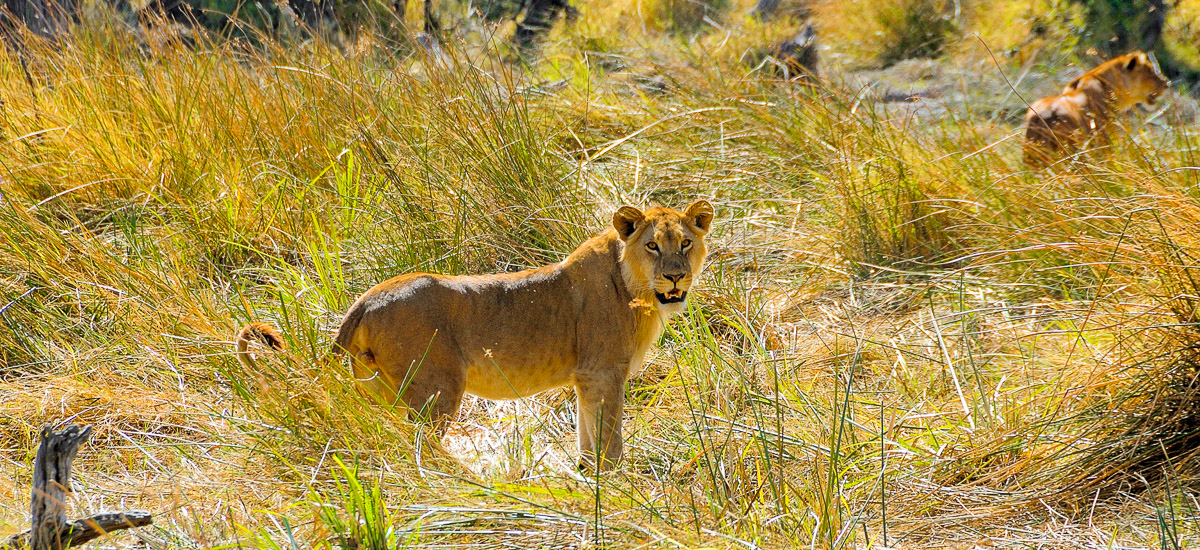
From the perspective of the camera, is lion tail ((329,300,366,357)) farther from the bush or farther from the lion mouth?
the bush

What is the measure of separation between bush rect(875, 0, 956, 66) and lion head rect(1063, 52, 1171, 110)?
5.18 m

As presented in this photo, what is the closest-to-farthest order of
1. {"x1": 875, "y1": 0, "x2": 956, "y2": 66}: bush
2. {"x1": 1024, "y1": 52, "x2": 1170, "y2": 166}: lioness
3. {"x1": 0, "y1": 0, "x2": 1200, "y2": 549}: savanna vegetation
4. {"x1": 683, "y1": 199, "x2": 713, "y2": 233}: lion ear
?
{"x1": 0, "y1": 0, "x2": 1200, "y2": 549}: savanna vegetation < {"x1": 683, "y1": 199, "x2": 713, "y2": 233}: lion ear < {"x1": 1024, "y1": 52, "x2": 1170, "y2": 166}: lioness < {"x1": 875, "y1": 0, "x2": 956, "y2": 66}: bush

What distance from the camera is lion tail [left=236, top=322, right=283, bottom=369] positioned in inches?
130

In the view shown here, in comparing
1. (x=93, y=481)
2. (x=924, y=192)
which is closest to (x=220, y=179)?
(x=93, y=481)

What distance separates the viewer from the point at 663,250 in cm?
367

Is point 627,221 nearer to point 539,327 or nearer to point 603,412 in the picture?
point 539,327

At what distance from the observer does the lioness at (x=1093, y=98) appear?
22.4 feet

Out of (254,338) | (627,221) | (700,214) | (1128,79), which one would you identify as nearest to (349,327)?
(254,338)

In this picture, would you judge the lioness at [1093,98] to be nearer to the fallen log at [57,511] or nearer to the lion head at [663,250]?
the lion head at [663,250]

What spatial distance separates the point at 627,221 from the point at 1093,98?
4891 millimetres

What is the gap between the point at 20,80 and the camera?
6.28m

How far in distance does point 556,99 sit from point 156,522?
4152 millimetres

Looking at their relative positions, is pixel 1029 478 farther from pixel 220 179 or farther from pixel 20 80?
pixel 20 80

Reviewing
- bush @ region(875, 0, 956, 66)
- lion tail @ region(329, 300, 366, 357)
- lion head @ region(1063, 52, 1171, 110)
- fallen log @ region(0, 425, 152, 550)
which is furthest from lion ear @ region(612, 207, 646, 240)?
bush @ region(875, 0, 956, 66)
